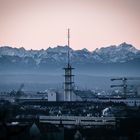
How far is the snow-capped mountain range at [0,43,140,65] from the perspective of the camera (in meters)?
140

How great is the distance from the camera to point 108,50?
146m

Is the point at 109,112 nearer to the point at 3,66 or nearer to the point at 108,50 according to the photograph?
the point at 3,66

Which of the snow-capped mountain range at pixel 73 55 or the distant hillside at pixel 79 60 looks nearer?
the distant hillside at pixel 79 60

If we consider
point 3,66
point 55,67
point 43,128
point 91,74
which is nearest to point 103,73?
point 91,74

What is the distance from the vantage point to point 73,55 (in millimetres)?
140125

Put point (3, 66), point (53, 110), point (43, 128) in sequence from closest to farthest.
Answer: point (43, 128)
point (53, 110)
point (3, 66)

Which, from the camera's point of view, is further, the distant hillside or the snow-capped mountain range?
the snow-capped mountain range

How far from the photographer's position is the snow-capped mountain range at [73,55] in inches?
5502

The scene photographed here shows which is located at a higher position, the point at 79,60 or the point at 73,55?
the point at 73,55

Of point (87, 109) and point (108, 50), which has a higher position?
point (108, 50)

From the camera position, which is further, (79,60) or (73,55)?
(79,60)

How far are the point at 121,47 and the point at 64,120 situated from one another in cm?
11869

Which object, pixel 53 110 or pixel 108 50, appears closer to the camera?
pixel 53 110

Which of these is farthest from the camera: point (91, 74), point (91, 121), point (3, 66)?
point (91, 74)
